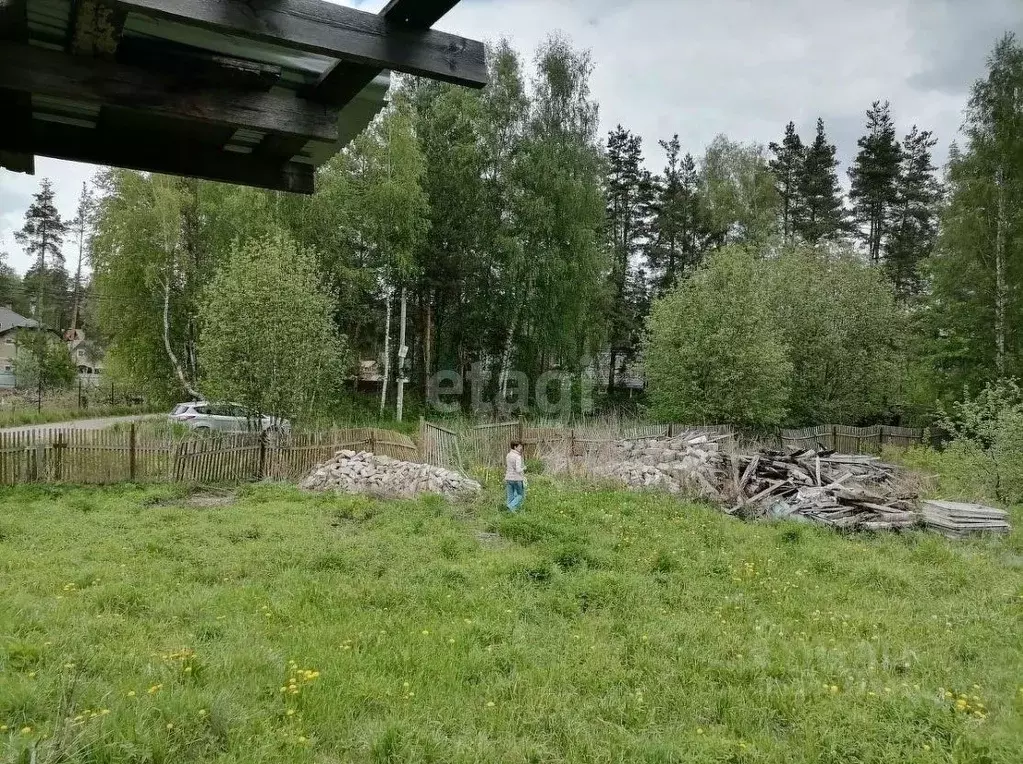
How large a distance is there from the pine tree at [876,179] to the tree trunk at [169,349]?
3545 cm

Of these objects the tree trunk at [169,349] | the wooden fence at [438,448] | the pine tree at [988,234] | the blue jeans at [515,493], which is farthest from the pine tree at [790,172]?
the blue jeans at [515,493]

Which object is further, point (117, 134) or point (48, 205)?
point (48, 205)

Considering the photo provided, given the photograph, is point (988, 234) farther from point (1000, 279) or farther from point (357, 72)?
point (357, 72)

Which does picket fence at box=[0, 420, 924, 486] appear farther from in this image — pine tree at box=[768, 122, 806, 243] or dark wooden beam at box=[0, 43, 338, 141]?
pine tree at box=[768, 122, 806, 243]

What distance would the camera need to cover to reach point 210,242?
24156 millimetres

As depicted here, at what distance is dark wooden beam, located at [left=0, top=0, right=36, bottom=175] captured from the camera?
189 cm

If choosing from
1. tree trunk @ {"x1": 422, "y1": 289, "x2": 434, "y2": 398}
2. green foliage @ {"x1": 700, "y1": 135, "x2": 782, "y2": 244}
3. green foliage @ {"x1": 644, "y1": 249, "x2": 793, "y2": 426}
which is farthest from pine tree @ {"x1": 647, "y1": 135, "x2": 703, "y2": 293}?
tree trunk @ {"x1": 422, "y1": 289, "x2": 434, "y2": 398}

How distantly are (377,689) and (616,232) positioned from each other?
36132 mm

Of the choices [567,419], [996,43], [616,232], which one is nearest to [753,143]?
[616,232]

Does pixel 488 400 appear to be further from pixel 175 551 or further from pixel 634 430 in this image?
pixel 175 551

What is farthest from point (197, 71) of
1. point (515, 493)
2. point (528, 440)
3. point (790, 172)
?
point (790, 172)

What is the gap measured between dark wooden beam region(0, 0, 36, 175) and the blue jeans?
8.90 m

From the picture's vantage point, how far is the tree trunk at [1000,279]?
2214cm

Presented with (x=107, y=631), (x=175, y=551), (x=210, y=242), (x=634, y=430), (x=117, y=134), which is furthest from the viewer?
(x=210, y=242)
